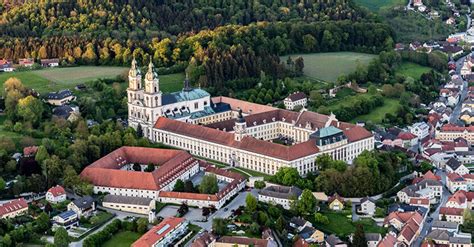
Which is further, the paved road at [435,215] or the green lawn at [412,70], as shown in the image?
the green lawn at [412,70]

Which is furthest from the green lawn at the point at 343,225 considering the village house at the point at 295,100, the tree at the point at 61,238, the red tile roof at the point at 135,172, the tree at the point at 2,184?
the village house at the point at 295,100

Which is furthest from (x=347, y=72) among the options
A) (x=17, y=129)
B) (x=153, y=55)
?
(x=17, y=129)

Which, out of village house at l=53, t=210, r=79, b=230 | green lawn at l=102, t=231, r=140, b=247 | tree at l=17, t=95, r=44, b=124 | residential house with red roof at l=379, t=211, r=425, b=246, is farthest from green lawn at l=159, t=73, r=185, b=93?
residential house with red roof at l=379, t=211, r=425, b=246

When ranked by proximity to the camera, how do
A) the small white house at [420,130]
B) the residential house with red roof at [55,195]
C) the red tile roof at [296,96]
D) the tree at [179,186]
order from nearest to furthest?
the residential house with red roof at [55,195], the tree at [179,186], the small white house at [420,130], the red tile roof at [296,96]

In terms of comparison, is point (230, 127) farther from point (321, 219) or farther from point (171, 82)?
point (171, 82)

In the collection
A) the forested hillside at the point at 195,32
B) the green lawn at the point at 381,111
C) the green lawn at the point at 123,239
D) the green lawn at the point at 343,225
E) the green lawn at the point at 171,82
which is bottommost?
the green lawn at the point at 381,111

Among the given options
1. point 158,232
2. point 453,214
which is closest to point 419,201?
point 453,214

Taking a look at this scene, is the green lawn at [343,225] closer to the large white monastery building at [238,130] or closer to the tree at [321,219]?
the tree at [321,219]

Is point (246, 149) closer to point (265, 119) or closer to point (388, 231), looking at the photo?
point (265, 119)
